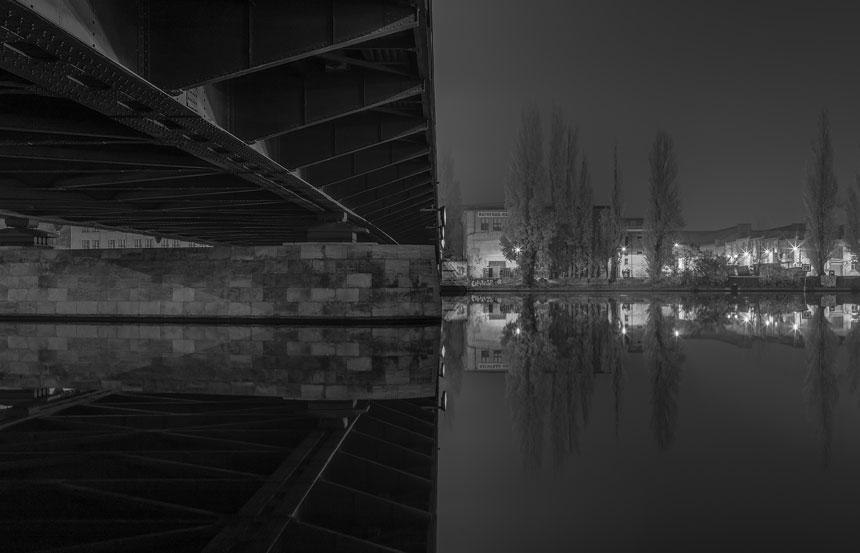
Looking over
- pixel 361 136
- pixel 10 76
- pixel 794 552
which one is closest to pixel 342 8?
pixel 10 76

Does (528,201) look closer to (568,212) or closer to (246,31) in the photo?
(568,212)

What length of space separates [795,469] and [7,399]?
8414 millimetres

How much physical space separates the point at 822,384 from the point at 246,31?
8.35 meters

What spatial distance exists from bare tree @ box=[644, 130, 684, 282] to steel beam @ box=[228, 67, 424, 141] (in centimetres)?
5170

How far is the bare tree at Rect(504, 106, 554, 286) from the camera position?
184ft

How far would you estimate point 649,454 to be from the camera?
5.46 m

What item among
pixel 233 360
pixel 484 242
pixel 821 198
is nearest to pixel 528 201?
pixel 821 198

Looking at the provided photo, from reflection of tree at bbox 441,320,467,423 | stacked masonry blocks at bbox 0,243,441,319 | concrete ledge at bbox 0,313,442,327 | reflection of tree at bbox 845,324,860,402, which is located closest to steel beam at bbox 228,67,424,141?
reflection of tree at bbox 441,320,467,423

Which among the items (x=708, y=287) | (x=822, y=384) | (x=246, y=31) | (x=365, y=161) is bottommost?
(x=822, y=384)

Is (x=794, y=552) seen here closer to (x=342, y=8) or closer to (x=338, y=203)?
(x=342, y=8)

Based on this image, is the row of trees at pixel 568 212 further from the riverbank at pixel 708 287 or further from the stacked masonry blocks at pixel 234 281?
the stacked masonry blocks at pixel 234 281

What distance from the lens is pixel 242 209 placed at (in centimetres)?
2033

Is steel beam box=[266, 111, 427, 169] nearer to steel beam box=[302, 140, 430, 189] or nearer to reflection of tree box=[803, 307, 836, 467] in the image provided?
steel beam box=[302, 140, 430, 189]

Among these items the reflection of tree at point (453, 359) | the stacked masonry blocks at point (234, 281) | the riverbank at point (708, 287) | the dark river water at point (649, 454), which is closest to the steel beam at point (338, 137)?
the reflection of tree at point (453, 359)
